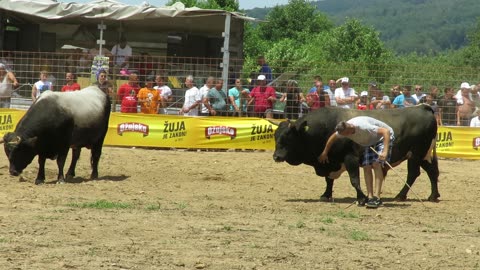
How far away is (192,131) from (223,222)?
1082cm

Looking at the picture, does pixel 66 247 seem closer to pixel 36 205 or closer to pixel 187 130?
pixel 36 205

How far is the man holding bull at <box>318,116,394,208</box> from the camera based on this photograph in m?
15.3

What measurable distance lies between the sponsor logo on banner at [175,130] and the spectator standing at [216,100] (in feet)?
2.36

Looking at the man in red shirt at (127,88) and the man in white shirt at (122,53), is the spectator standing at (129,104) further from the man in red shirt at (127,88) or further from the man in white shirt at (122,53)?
the man in white shirt at (122,53)

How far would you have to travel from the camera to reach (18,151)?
17766 mm

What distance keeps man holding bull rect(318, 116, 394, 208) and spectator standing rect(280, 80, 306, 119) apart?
789 cm

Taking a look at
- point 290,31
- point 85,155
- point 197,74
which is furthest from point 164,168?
point 290,31

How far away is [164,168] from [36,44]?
796 centimetres

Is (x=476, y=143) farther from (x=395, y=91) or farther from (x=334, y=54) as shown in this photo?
(x=334, y=54)

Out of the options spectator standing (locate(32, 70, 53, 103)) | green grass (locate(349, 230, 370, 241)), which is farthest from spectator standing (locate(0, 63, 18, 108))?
green grass (locate(349, 230, 370, 241))

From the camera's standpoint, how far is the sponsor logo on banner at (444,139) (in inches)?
932

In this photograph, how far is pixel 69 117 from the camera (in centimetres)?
1795

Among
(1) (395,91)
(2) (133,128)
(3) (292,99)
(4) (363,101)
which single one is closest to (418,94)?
(1) (395,91)

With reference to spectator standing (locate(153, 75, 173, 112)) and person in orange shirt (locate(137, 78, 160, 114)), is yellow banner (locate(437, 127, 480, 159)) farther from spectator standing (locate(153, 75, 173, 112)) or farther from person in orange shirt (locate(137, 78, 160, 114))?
person in orange shirt (locate(137, 78, 160, 114))
